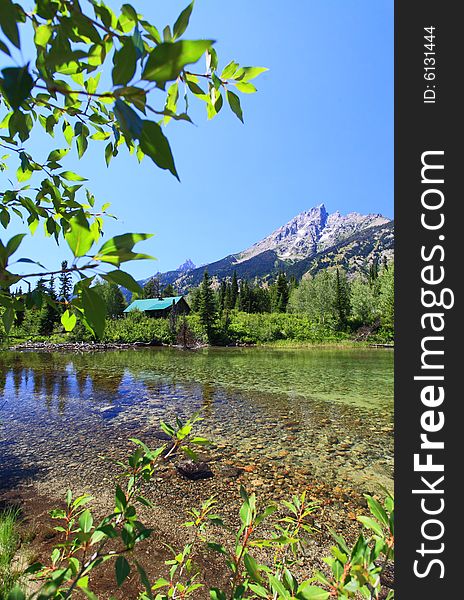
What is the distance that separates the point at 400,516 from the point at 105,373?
18.8 meters

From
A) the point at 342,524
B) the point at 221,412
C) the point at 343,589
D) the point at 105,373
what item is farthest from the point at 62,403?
the point at 343,589

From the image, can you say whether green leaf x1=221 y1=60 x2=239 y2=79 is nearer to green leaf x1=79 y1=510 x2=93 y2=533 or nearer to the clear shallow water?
green leaf x1=79 y1=510 x2=93 y2=533

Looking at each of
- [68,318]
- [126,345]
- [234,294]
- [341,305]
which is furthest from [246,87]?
[234,294]

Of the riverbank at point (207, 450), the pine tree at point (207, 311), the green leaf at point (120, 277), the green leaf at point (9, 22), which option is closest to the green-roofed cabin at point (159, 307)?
the pine tree at point (207, 311)

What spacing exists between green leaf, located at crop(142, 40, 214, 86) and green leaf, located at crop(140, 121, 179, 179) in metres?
0.06

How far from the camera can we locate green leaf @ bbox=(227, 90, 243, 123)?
1.00m

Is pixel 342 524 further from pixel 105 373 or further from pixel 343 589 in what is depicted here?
pixel 105 373

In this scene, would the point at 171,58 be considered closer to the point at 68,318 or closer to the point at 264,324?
the point at 68,318

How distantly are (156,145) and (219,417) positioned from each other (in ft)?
32.3

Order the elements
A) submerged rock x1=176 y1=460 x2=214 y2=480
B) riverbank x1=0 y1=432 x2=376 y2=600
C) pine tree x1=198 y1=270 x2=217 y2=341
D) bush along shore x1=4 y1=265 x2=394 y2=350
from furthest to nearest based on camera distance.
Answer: pine tree x1=198 y1=270 x2=217 y2=341 < bush along shore x1=4 y1=265 x2=394 y2=350 < submerged rock x1=176 y1=460 x2=214 y2=480 < riverbank x1=0 y1=432 x2=376 y2=600

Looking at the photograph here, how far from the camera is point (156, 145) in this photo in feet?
1.60

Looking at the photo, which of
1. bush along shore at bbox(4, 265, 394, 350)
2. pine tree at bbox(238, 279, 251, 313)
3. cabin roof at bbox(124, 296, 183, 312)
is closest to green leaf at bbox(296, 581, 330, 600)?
bush along shore at bbox(4, 265, 394, 350)

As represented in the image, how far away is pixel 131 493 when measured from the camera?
1.33 meters

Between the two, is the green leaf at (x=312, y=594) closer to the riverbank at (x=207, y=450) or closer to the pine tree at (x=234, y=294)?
the riverbank at (x=207, y=450)
